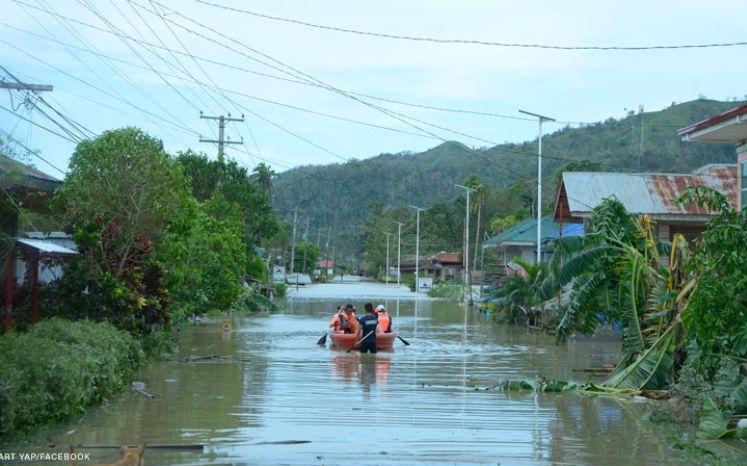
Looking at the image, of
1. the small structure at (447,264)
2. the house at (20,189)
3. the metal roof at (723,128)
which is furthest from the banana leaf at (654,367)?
the small structure at (447,264)

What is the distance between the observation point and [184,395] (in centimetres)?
1712

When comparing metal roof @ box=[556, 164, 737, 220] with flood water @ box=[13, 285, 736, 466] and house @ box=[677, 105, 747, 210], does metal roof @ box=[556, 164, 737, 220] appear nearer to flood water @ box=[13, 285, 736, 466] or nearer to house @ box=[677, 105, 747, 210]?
flood water @ box=[13, 285, 736, 466]

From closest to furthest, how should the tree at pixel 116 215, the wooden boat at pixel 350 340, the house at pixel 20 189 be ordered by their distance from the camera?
1. the house at pixel 20 189
2. the tree at pixel 116 215
3. the wooden boat at pixel 350 340

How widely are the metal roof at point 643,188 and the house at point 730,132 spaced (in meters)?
9.58

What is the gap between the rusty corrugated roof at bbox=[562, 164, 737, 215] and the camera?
1190 inches

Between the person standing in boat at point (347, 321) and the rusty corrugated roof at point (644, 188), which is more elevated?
the rusty corrugated roof at point (644, 188)

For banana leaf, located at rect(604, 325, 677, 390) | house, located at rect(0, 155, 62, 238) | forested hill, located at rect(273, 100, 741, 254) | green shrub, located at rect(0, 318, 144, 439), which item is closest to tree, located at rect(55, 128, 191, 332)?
house, located at rect(0, 155, 62, 238)

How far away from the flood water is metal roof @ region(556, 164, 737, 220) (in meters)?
5.82

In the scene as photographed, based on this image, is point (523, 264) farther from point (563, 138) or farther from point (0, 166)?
point (563, 138)

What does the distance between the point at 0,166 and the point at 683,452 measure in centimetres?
1065

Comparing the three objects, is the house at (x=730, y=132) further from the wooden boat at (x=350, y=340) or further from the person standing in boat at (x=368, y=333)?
the wooden boat at (x=350, y=340)

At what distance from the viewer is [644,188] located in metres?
31.5

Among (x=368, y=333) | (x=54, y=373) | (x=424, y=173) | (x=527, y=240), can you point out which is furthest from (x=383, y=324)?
(x=424, y=173)

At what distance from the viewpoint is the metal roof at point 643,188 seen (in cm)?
3020
